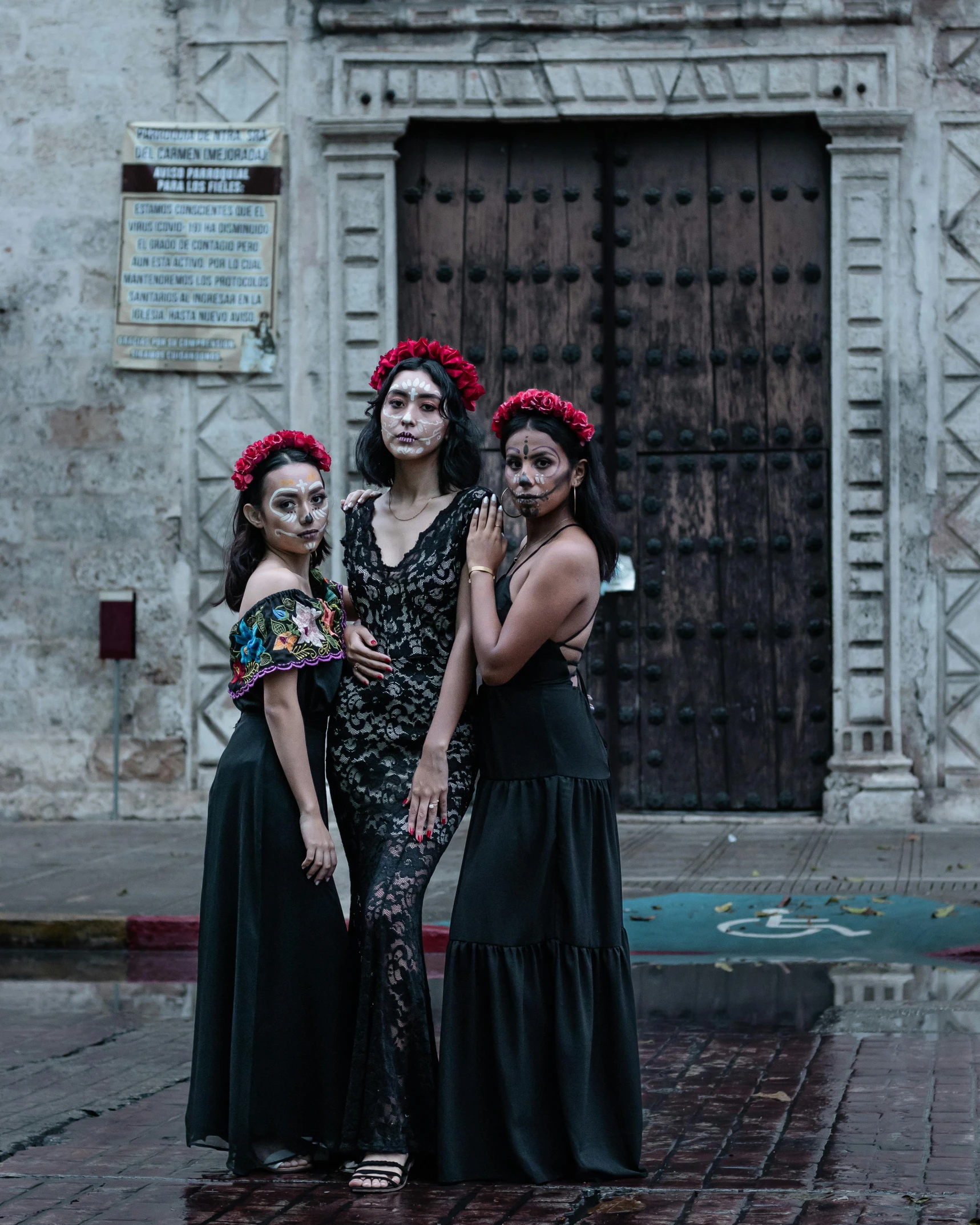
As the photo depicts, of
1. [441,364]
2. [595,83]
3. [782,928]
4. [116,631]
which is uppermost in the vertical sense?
[595,83]

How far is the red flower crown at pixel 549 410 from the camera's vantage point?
4.84 metres

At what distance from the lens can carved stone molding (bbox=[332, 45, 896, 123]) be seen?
1141 centimetres

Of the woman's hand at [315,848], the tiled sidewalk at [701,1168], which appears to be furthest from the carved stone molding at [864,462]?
the woman's hand at [315,848]

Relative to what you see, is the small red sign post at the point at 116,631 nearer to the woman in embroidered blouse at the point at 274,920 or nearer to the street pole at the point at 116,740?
the street pole at the point at 116,740

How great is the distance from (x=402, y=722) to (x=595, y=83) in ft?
25.4

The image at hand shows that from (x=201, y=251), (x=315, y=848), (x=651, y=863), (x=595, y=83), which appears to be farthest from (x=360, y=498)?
(x=595, y=83)

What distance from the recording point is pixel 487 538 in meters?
4.81

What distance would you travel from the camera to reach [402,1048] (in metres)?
4.57

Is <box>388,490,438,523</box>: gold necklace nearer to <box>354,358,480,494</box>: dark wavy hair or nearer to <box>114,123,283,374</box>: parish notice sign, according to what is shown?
<box>354,358,480,494</box>: dark wavy hair

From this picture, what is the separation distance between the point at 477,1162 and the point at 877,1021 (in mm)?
2409

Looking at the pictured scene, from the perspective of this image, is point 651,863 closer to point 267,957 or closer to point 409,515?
point 409,515

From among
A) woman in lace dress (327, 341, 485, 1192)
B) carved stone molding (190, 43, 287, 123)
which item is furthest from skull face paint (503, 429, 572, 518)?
carved stone molding (190, 43, 287, 123)

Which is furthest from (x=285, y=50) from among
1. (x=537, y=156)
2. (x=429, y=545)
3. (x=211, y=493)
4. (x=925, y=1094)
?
(x=925, y=1094)

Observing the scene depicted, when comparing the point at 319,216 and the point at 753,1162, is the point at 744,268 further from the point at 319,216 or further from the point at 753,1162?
the point at 753,1162
